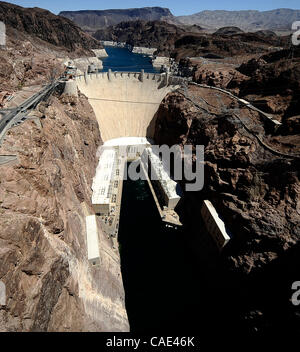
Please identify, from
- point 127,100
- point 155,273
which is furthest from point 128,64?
point 155,273

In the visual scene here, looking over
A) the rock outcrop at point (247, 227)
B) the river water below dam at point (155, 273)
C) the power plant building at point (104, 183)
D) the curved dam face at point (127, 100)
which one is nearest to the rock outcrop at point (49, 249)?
the river water below dam at point (155, 273)

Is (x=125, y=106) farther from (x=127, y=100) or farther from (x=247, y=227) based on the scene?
(x=247, y=227)

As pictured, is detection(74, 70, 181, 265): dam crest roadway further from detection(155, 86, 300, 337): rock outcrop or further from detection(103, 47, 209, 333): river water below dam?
detection(155, 86, 300, 337): rock outcrop

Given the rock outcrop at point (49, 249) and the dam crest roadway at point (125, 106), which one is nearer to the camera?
the rock outcrop at point (49, 249)

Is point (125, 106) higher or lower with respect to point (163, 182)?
higher

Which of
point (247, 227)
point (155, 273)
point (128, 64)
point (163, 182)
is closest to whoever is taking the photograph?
point (247, 227)

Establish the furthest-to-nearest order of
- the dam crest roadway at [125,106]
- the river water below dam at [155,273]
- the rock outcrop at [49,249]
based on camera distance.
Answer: the dam crest roadway at [125,106] → the river water below dam at [155,273] → the rock outcrop at [49,249]

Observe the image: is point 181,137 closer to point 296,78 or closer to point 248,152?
point 248,152

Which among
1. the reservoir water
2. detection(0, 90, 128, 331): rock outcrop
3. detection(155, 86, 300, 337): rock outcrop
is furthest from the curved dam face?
the reservoir water

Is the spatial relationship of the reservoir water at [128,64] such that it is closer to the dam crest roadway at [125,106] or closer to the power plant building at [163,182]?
the dam crest roadway at [125,106]
